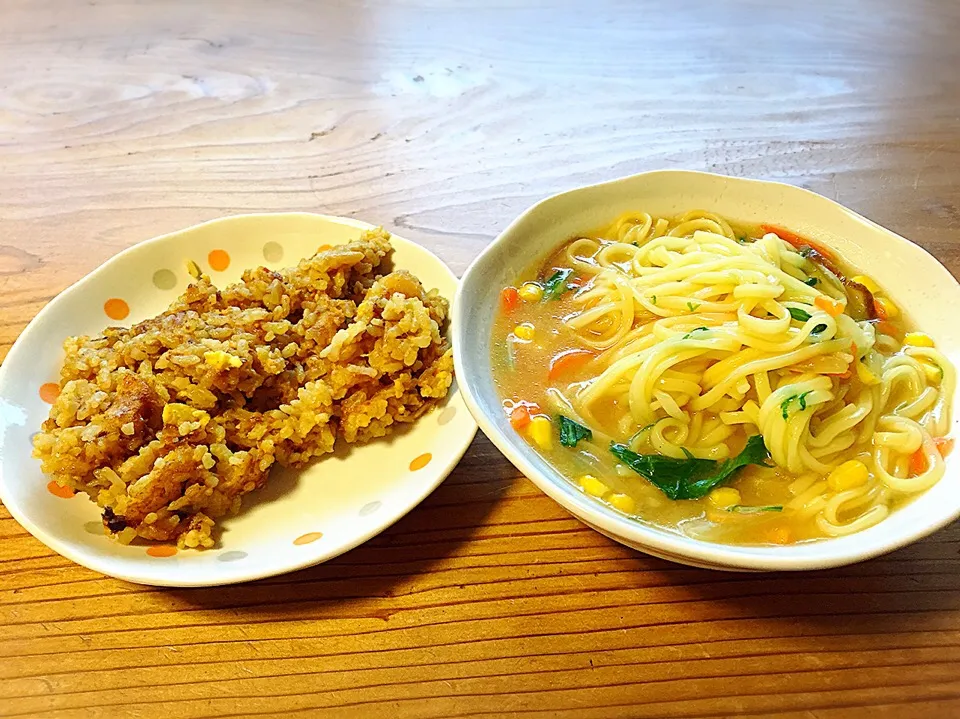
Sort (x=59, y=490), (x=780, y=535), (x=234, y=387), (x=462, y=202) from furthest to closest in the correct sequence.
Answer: (x=462, y=202), (x=234, y=387), (x=59, y=490), (x=780, y=535)

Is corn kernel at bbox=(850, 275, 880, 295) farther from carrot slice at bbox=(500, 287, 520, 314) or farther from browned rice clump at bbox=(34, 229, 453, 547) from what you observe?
browned rice clump at bbox=(34, 229, 453, 547)

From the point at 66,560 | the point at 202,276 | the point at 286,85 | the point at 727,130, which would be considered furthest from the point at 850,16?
the point at 66,560

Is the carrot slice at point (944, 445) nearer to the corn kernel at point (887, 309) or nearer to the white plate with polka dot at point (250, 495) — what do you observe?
the corn kernel at point (887, 309)

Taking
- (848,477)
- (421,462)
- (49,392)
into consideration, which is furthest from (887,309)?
(49,392)

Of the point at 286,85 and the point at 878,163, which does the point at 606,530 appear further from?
the point at 286,85

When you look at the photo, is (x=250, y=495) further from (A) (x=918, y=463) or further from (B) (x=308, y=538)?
(A) (x=918, y=463)

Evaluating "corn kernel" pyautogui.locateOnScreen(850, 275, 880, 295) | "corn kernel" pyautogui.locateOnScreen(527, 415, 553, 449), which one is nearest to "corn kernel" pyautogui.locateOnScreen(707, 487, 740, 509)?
"corn kernel" pyautogui.locateOnScreen(527, 415, 553, 449)
